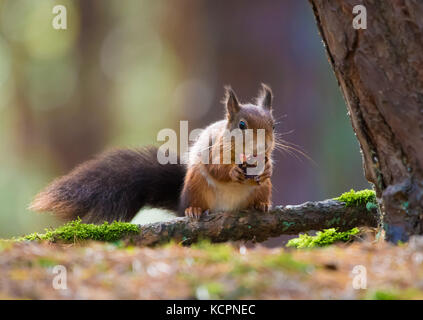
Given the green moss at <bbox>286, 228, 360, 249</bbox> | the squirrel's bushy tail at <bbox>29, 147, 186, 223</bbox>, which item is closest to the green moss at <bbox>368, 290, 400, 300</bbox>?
the green moss at <bbox>286, 228, 360, 249</bbox>

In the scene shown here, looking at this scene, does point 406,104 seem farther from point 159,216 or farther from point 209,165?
point 159,216

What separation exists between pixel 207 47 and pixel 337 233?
12.1 ft

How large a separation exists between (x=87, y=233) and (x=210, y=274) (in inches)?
50.7

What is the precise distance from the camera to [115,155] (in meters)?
3.46

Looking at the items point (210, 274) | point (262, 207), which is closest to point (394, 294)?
point (210, 274)

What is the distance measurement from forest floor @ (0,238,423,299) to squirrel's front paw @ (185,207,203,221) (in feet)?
3.50

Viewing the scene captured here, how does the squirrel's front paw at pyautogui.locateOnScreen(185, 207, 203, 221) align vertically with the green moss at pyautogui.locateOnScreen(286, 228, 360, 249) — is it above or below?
above

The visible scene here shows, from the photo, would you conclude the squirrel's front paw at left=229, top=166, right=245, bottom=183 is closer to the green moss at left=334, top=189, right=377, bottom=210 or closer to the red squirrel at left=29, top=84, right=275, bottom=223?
the red squirrel at left=29, top=84, right=275, bottom=223

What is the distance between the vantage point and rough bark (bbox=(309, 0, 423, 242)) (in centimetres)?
208

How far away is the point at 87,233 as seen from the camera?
2.68 meters

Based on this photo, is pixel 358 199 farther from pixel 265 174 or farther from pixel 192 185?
pixel 192 185

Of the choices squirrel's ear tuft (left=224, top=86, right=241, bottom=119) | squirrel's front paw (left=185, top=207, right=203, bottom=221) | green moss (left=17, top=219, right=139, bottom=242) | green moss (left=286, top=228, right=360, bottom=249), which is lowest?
green moss (left=286, top=228, right=360, bottom=249)
